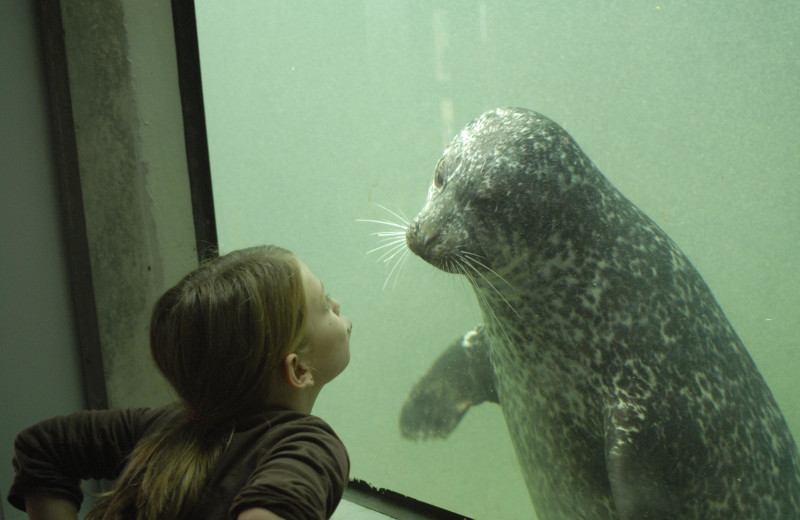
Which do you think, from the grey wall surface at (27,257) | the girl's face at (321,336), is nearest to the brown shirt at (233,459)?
the girl's face at (321,336)

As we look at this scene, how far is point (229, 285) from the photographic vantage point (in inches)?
36.7

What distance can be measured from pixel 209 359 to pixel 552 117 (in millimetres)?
2081

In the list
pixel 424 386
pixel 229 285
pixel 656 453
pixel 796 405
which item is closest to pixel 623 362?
pixel 656 453

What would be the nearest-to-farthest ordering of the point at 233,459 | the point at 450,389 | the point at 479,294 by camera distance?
the point at 233,459
the point at 479,294
the point at 450,389

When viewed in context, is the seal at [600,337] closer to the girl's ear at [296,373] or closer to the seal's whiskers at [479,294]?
the seal's whiskers at [479,294]

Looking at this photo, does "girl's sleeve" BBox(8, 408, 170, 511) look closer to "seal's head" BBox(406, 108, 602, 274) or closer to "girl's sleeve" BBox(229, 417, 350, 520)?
"girl's sleeve" BBox(229, 417, 350, 520)

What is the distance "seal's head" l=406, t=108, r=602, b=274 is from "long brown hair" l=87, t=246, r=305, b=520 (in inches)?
27.9

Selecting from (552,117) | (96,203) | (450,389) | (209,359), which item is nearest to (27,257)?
(96,203)

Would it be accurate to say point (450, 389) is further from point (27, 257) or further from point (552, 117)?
point (27, 257)

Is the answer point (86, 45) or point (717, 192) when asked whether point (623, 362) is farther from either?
point (86, 45)

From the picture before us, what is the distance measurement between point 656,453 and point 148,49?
1.62 m

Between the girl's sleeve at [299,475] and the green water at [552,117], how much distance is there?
131 centimetres

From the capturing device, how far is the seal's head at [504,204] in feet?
5.26

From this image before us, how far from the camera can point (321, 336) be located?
3.38 feet
